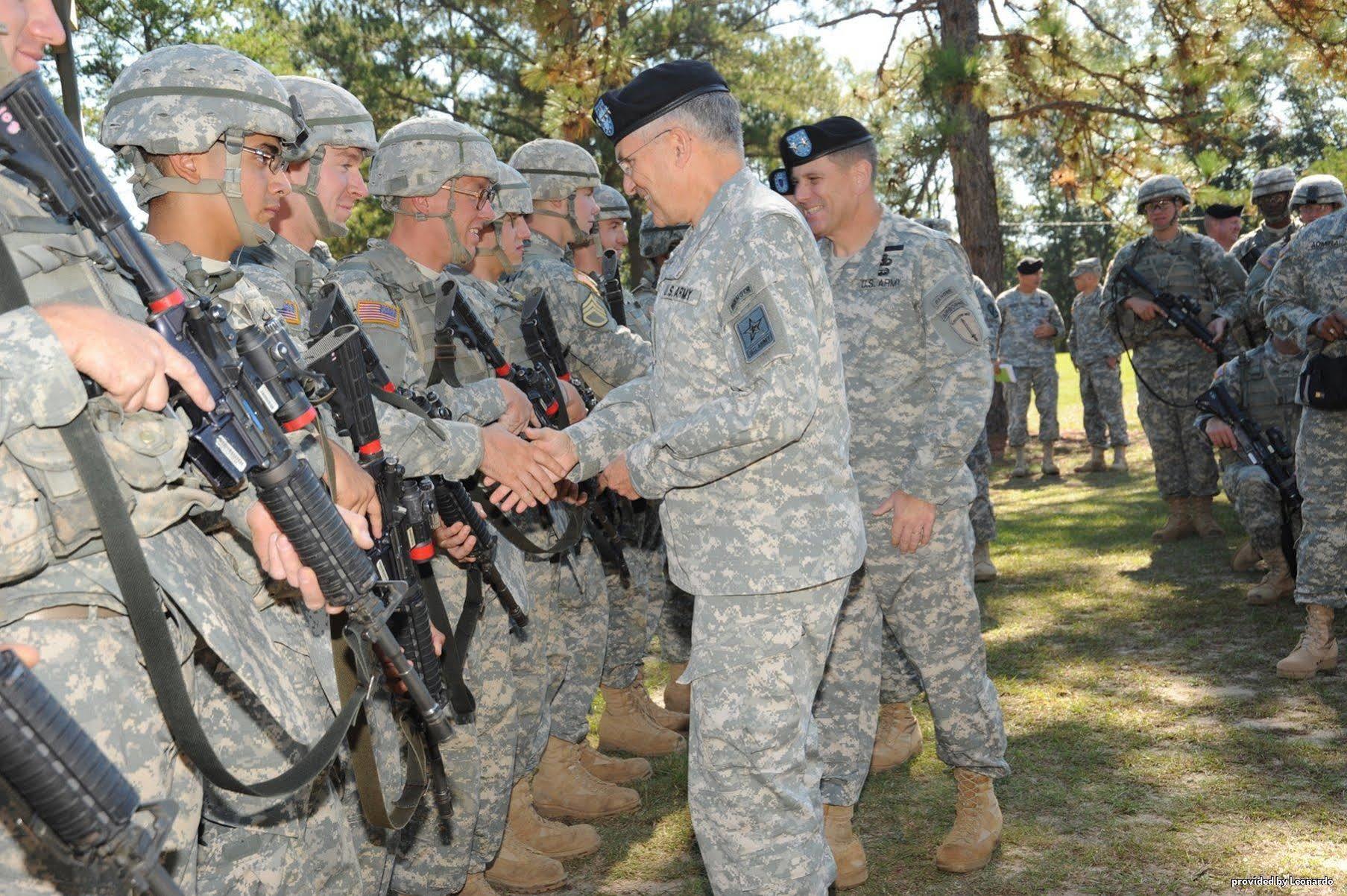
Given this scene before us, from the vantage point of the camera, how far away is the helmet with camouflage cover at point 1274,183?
28.2 ft

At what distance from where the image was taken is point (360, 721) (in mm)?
3037

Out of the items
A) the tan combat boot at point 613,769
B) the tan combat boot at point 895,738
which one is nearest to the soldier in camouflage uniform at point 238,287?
the tan combat boot at point 613,769

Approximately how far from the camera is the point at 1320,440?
232 inches

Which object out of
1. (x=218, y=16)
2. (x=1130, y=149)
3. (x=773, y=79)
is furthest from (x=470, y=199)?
(x=218, y=16)

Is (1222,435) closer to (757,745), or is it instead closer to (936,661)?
(936,661)

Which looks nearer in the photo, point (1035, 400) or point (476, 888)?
point (476, 888)

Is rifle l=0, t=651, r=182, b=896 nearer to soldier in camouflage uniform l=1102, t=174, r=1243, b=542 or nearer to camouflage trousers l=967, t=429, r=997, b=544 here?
camouflage trousers l=967, t=429, r=997, b=544

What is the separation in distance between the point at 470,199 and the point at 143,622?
95.0 inches

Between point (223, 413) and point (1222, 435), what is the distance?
6.66 m

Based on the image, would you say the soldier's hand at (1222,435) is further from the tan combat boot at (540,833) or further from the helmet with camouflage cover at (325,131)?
the helmet with camouflage cover at (325,131)

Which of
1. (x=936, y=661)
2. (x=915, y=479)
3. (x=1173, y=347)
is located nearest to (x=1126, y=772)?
(x=936, y=661)

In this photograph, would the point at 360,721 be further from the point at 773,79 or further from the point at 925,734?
the point at 773,79

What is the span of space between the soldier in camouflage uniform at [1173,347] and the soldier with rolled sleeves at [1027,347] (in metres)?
4.67

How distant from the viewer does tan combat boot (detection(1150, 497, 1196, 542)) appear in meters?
9.22
